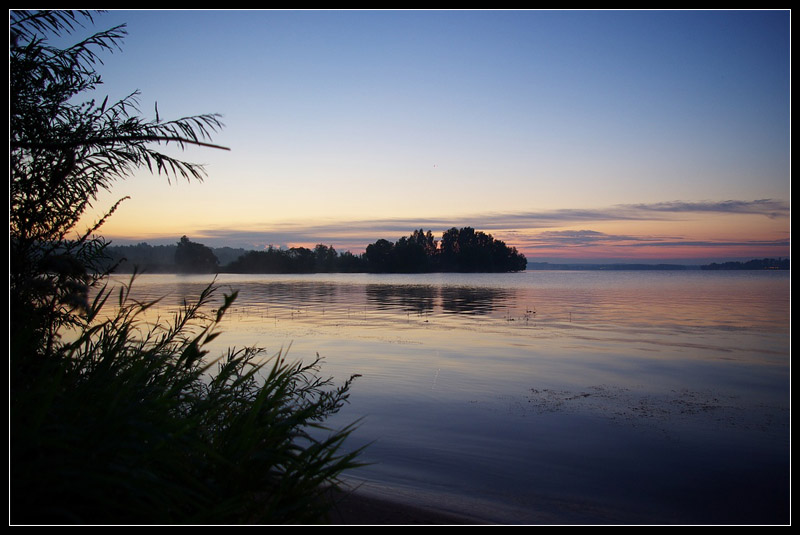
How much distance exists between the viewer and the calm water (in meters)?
6.95

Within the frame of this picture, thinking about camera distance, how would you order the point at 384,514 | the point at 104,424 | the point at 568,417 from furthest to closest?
the point at 568,417 < the point at 384,514 < the point at 104,424

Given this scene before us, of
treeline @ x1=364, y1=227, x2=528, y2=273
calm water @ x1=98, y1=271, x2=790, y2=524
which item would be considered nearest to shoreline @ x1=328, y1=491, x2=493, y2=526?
calm water @ x1=98, y1=271, x2=790, y2=524

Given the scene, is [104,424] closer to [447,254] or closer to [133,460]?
[133,460]

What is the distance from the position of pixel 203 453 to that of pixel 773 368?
16920mm

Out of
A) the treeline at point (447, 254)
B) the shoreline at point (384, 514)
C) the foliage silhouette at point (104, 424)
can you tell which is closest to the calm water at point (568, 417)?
the shoreline at point (384, 514)

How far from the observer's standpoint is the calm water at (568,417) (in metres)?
6.95

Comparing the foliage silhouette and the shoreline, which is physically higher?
the foliage silhouette

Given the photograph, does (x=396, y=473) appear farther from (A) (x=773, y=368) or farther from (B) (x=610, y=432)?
(A) (x=773, y=368)

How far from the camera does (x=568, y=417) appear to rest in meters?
10.5

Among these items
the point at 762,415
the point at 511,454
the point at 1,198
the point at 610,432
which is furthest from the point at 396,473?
the point at 762,415

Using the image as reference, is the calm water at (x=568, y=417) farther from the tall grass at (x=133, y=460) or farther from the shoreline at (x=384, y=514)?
the tall grass at (x=133, y=460)

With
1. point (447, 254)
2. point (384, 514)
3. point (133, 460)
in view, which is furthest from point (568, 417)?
point (447, 254)

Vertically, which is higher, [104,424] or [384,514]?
[104,424]

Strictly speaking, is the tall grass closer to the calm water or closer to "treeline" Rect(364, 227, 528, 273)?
the calm water
